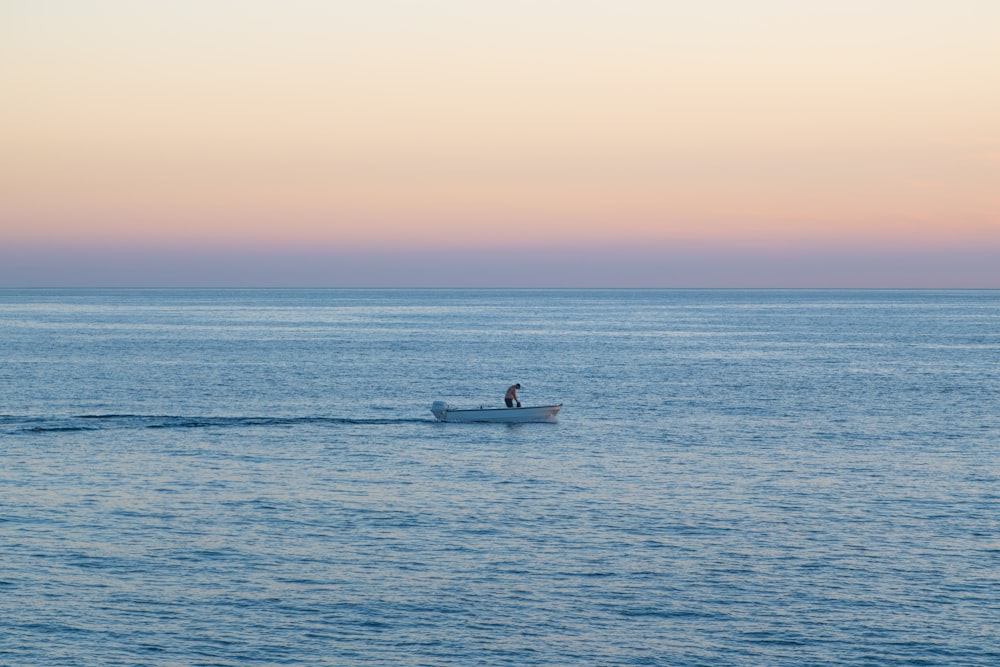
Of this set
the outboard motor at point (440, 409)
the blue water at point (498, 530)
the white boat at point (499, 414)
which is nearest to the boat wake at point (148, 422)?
the blue water at point (498, 530)

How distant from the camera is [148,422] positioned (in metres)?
71.1

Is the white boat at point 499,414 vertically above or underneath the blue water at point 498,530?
above

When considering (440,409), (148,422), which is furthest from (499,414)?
(148,422)

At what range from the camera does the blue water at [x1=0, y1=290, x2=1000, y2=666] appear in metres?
32.5

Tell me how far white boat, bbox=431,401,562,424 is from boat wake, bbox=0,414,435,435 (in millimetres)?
1380

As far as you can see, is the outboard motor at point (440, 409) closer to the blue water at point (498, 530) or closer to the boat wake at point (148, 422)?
the blue water at point (498, 530)

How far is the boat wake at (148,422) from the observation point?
68375 millimetres

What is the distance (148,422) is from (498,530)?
114ft

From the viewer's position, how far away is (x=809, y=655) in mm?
31234

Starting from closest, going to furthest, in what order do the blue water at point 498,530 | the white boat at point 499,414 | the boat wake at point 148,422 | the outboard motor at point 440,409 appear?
the blue water at point 498,530, the boat wake at point 148,422, the outboard motor at point 440,409, the white boat at point 499,414

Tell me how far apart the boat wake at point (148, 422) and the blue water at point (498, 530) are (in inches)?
16.6

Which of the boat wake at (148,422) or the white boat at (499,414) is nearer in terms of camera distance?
the boat wake at (148,422)

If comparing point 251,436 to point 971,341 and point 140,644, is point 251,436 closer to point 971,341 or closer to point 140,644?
point 140,644

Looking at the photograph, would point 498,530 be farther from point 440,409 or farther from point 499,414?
point 499,414
